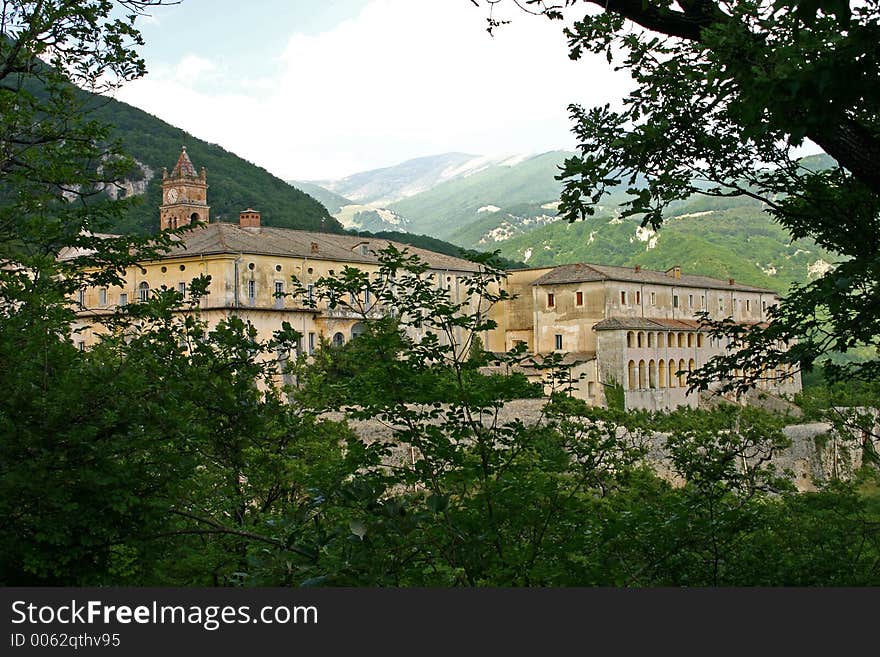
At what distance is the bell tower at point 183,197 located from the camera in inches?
2606

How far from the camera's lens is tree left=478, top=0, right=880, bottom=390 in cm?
484

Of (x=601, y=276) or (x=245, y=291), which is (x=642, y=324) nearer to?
(x=601, y=276)

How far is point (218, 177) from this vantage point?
88.9m

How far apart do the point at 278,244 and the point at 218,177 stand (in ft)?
134

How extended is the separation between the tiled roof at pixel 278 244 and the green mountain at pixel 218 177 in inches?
853

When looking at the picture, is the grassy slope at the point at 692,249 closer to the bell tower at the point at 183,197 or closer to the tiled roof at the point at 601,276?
the tiled roof at the point at 601,276

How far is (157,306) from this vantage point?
26.9ft

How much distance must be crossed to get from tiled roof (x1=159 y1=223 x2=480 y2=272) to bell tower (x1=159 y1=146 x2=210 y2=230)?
499 inches

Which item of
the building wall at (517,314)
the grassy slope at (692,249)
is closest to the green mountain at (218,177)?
the grassy slope at (692,249)

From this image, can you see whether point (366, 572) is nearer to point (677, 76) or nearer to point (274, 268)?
point (677, 76)

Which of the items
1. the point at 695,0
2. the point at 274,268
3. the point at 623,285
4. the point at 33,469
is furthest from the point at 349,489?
the point at 623,285

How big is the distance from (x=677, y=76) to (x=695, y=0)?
4.36 ft

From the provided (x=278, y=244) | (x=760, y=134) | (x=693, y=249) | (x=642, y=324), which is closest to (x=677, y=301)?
(x=642, y=324)

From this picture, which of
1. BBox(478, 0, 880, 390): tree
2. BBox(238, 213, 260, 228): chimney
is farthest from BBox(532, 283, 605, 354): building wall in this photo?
BBox(478, 0, 880, 390): tree
